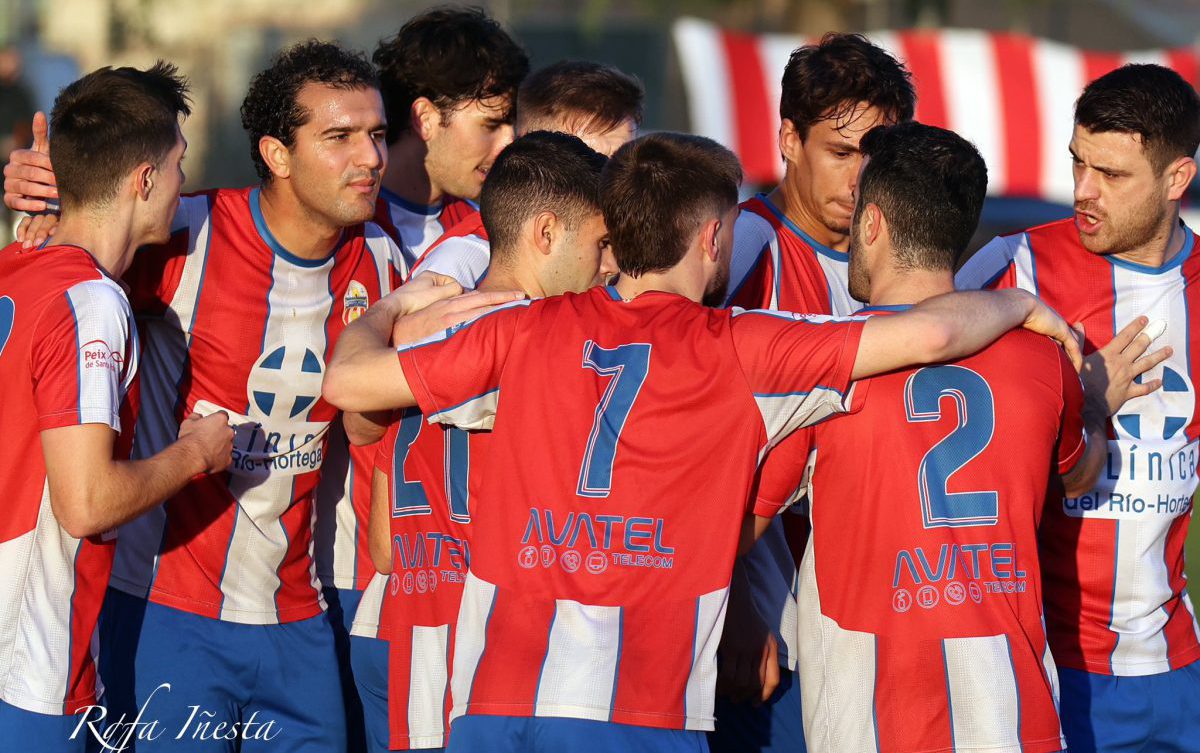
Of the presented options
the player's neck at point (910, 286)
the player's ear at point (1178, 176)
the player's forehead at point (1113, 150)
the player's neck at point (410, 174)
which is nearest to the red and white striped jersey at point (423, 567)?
the player's neck at point (910, 286)

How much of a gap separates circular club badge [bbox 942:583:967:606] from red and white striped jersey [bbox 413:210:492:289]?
1.61 metres

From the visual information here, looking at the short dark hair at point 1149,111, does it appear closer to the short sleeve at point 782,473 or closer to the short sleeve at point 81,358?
the short sleeve at point 782,473

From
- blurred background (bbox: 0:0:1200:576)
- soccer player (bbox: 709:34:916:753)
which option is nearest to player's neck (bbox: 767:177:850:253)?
soccer player (bbox: 709:34:916:753)

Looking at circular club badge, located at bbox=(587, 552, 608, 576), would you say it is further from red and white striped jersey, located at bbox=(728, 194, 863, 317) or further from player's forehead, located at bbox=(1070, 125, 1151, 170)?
player's forehead, located at bbox=(1070, 125, 1151, 170)

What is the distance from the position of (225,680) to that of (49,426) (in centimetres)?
118

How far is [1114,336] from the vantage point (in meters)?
4.65

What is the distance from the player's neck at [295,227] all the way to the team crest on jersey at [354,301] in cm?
18

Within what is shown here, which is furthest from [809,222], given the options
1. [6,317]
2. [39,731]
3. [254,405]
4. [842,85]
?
[39,731]

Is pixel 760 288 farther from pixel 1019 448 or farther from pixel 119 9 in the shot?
pixel 119 9

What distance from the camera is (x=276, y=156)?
484cm

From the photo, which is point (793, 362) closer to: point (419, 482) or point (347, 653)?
point (419, 482)

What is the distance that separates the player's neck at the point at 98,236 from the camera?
4273 mm

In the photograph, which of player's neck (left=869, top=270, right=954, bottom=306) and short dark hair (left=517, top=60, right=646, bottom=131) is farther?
short dark hair (left=517, top=60, right=646, bottom=131)

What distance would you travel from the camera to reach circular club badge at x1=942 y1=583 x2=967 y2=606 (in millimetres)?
3666
